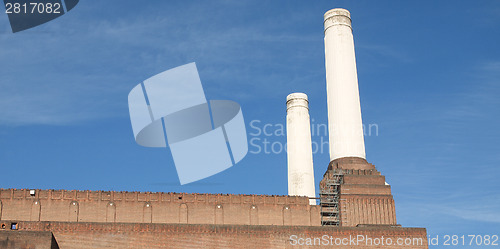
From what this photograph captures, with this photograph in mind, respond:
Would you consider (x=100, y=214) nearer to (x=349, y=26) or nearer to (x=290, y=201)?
(x=290, y=201)

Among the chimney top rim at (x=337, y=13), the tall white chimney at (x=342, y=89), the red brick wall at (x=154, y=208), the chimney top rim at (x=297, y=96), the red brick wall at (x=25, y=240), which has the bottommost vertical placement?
the red brick wall at (x=25, y=240)

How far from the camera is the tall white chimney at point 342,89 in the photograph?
59.8 metres

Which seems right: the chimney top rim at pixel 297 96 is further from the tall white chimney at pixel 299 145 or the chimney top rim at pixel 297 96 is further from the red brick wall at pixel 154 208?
the red brick wall at pixel 154 208

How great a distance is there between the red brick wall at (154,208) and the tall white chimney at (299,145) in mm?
17347

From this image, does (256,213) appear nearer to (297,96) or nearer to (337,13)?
(337,13)

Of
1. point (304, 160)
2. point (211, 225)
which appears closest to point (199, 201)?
point (211, 225)

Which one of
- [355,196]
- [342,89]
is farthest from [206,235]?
[342,89]

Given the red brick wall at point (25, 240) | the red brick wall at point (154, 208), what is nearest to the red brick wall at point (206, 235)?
the red brick wall at point (25, 240)

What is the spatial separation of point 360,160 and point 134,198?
19.6 metres

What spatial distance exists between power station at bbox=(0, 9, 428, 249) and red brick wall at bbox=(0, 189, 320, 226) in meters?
0.08

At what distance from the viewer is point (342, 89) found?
6125cm

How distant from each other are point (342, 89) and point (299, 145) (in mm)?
16042

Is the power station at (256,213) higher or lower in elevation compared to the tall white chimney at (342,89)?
lower

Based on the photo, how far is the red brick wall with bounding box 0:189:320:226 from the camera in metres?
52.6
